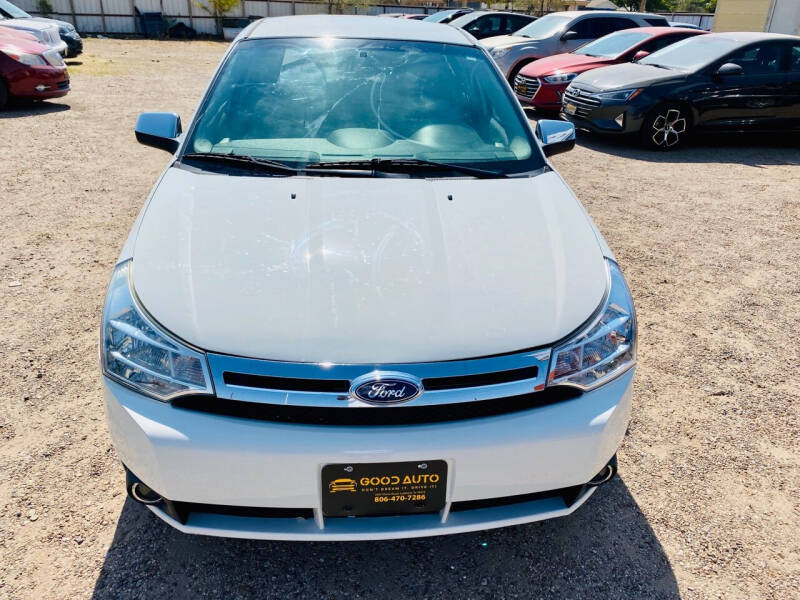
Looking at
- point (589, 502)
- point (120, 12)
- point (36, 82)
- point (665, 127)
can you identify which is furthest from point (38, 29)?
point (120, 12)

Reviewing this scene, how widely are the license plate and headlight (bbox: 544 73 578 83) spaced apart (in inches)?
361

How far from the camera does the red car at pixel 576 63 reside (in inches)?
377

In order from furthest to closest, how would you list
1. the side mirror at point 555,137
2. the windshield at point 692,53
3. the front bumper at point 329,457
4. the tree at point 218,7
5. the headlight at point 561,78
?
the tree at point 218,7 → the headlight at point 561,78 → the windshield at point 692,53 → the side mirror at point 555,137 → the front bumper at point 329,457

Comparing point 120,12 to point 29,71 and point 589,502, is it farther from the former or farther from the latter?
point 589,502

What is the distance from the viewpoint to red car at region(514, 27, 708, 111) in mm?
9586

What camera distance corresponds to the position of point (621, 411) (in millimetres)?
1833

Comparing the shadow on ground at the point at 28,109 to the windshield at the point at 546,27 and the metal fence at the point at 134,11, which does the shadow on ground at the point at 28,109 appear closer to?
the windshield at the point at 546,27

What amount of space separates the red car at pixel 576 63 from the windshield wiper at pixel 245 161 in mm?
8175

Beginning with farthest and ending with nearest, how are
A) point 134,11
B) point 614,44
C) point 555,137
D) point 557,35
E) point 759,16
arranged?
point 134,11
point 759,16
point 557,35
point 614,44
point 555,137

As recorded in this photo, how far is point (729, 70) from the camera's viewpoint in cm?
780

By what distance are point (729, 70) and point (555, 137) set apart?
6.24 m

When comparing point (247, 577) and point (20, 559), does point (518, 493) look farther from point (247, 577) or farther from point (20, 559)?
point (20, 559)

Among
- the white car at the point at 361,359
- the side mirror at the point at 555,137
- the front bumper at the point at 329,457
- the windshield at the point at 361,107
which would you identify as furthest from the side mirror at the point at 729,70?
the front bumper at the point at 329,457

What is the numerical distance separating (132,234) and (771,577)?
2.53 m
